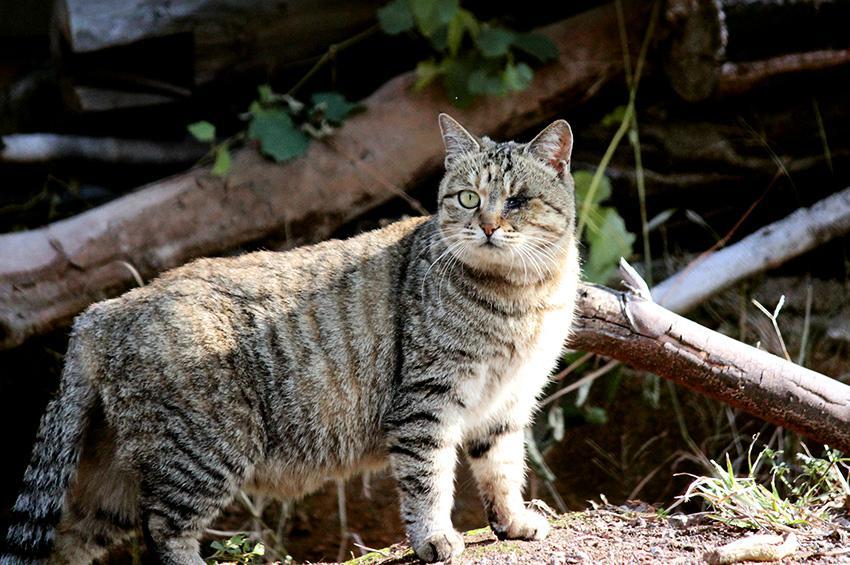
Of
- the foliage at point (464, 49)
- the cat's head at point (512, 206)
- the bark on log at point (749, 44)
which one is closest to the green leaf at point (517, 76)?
the foliage at point (464, 49)

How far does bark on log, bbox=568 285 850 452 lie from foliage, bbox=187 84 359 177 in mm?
1767

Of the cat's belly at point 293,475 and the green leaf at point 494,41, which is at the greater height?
the green leaf at point 494,41

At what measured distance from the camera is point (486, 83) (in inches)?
181

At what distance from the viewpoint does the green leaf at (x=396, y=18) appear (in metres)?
4.62

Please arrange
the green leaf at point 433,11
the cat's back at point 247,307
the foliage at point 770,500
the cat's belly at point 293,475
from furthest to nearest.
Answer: the green leaf at point 433,11, the cat's belly at point 293,475, the cat's back at point 247,307, the foliage at point 770,500

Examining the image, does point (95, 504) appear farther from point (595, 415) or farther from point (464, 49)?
point (464, 49)

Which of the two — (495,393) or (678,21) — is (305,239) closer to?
(495,393)

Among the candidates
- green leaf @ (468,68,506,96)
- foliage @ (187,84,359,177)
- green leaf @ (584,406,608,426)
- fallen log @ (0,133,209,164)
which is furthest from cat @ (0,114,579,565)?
fallen log @ (0,133,209,164)

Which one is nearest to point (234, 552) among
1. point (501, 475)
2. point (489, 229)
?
point (501, 475)

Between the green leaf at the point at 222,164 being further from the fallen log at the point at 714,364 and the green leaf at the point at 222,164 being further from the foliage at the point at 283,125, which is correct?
the fallen log at the point at 714,364

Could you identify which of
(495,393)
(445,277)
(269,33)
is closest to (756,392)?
(495,393)

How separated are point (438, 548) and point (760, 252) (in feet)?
7.94

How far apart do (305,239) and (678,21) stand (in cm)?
217

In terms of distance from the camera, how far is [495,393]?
3.35m
